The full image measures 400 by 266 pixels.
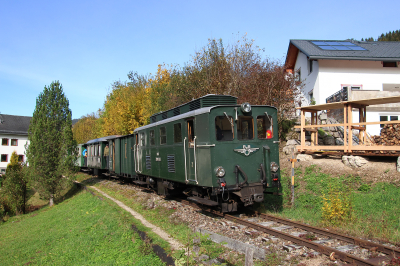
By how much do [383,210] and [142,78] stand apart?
31730 mm

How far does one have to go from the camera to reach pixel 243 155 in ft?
26.2

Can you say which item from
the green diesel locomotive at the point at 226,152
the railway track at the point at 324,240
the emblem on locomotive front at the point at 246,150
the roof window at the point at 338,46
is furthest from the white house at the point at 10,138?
the railway track at the point at 324,240

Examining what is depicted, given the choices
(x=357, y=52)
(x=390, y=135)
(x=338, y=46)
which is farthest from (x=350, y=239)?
(x=338, y=46)

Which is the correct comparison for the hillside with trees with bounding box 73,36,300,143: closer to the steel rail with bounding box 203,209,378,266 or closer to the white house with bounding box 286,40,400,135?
the white house with bounding box 286,40,400,135

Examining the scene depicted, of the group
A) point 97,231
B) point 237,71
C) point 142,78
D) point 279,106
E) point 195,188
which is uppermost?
point 142,78

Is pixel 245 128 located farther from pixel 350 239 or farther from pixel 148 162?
pixel 148 162

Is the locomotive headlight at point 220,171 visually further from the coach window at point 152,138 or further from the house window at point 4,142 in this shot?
the house window at point 4,142

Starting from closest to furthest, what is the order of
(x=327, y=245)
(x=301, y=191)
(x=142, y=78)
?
(x=327, y=245) < (x=301, y=191) < (x=142, y=78)

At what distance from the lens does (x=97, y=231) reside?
9164mm

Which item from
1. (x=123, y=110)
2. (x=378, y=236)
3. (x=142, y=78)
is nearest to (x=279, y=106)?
(x=378, y=236)

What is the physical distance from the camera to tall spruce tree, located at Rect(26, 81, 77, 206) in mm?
19344

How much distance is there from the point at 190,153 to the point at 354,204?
5.06 metres

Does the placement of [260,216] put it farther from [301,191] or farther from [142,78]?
[142,78]

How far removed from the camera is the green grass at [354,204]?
6.45 m
